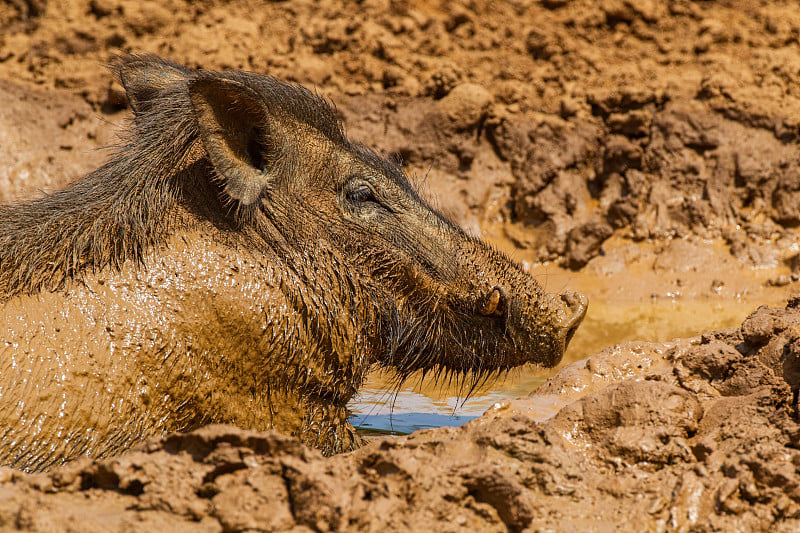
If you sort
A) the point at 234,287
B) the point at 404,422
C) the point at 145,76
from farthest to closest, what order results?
the point at 404,422
the point at 145,76
the point at 234,287

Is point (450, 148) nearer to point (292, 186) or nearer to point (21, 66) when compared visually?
point (21, 66)

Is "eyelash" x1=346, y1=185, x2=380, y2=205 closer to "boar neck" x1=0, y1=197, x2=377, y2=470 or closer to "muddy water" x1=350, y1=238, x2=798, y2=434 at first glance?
"boar neck" x1=0, y1=197, x2=377, y2=470

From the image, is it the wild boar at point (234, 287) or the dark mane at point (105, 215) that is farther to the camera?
the dark mane at point (105, 215)

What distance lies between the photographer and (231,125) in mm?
4398

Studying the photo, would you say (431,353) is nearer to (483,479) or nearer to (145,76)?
(483,479)

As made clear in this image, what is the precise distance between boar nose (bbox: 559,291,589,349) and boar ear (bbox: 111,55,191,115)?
236 centimetres

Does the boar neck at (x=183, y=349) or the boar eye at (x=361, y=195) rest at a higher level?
the boar eye at (x=361, y=195)

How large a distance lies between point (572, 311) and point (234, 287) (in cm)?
176

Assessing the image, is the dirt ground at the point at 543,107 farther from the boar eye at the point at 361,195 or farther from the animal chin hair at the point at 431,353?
the animal chin hair at the point at 431,353

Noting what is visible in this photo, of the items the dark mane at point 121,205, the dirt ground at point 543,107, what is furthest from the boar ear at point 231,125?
the dirt ground at point 543,107

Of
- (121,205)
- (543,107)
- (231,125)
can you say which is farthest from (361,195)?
(543,107)

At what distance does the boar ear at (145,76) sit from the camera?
5.05m

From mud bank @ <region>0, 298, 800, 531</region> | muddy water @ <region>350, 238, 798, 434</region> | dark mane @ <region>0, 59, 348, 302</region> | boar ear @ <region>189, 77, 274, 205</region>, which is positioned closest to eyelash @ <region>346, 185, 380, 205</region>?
dark mane @ <region>0, 59, 348, 302</region>

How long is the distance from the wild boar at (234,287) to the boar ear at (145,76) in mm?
26
